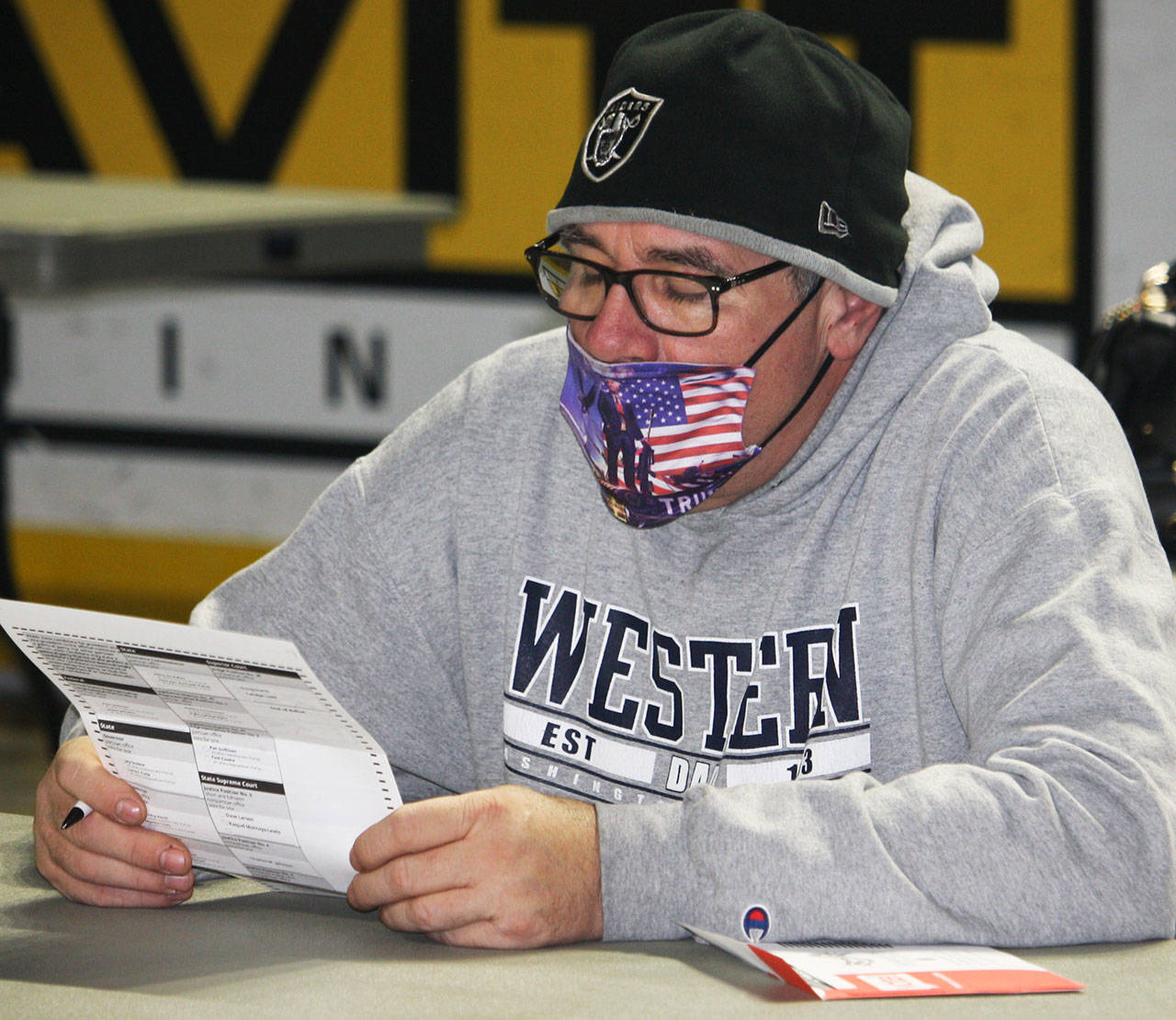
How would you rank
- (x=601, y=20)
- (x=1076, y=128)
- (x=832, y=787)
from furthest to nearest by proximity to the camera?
(x=601, y=20) < (x=1076, y=128) < (x=832, y=787)

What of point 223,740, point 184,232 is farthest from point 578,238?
point 184,232

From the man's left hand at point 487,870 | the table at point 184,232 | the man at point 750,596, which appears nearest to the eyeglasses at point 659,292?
the man at point 750,596

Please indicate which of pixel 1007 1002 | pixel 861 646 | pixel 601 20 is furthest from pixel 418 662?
pixel 601 20

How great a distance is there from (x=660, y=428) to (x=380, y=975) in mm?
544

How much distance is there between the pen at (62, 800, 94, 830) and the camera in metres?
1.29

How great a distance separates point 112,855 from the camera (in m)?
1.27

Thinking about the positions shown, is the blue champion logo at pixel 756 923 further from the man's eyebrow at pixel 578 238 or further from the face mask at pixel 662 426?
the man's eyebrow at pixel 578 238

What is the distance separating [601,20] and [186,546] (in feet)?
5.82

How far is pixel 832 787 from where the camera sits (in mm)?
1149

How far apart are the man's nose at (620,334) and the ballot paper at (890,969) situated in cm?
51

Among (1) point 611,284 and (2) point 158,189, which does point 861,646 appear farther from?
(2) point 158,189

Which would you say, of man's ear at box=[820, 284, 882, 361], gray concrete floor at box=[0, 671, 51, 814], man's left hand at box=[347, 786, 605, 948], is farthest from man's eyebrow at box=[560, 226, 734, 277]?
gray concrete floor at box=[0, 671, 51, 814]

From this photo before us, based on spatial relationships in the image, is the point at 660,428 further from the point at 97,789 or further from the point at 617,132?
the point at 97,789

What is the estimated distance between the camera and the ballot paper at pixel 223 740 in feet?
3.73
